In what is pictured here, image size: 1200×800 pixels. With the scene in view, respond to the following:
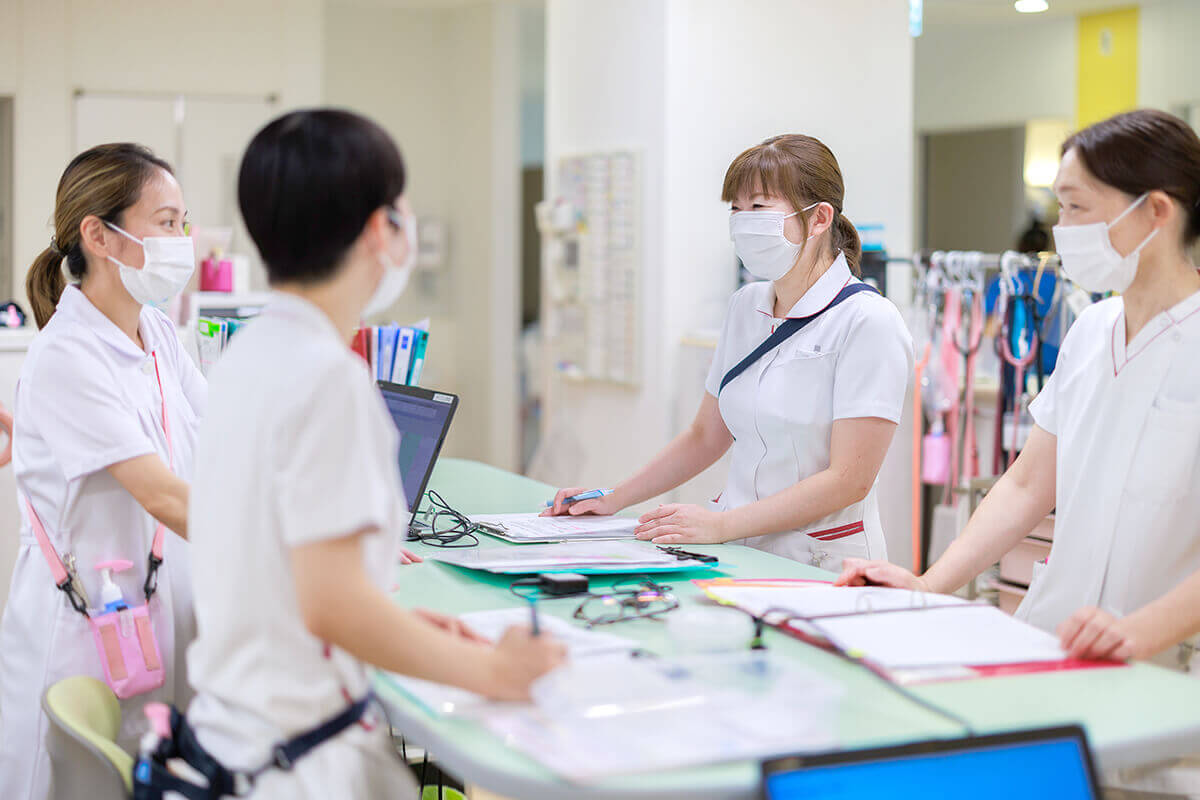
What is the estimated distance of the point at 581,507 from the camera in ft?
7.96

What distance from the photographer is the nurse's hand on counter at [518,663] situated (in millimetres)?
1312

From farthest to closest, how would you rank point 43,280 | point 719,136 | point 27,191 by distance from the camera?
point 27,191 → point 719,136 → point 43,280

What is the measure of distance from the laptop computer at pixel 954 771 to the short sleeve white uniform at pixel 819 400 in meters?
0.98

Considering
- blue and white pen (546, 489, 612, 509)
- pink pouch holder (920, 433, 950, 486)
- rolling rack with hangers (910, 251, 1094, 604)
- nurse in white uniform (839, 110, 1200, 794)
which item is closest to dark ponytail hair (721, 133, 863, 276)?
nurse in white uniform (839, 110, 1200, 794)

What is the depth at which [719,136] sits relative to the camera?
4.99 m

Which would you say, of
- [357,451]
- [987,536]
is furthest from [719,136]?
[357,451]

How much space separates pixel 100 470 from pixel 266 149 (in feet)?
2.90

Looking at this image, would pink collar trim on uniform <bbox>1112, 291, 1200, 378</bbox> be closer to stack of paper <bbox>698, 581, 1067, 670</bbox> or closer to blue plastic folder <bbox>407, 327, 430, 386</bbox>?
stack of paper <bbox>698, 581, 1067, 670</bbox>

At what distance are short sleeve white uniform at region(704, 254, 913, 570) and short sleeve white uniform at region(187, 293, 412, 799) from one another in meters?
1.12

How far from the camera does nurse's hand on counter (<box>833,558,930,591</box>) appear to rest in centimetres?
182

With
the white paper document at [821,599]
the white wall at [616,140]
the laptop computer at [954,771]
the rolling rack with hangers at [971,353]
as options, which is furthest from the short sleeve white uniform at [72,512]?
the white wall at [616,140]

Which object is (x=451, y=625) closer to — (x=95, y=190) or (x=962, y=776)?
(x=962, y=776)

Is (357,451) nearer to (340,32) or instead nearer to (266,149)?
(266,149)

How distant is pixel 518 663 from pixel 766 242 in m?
1.25
